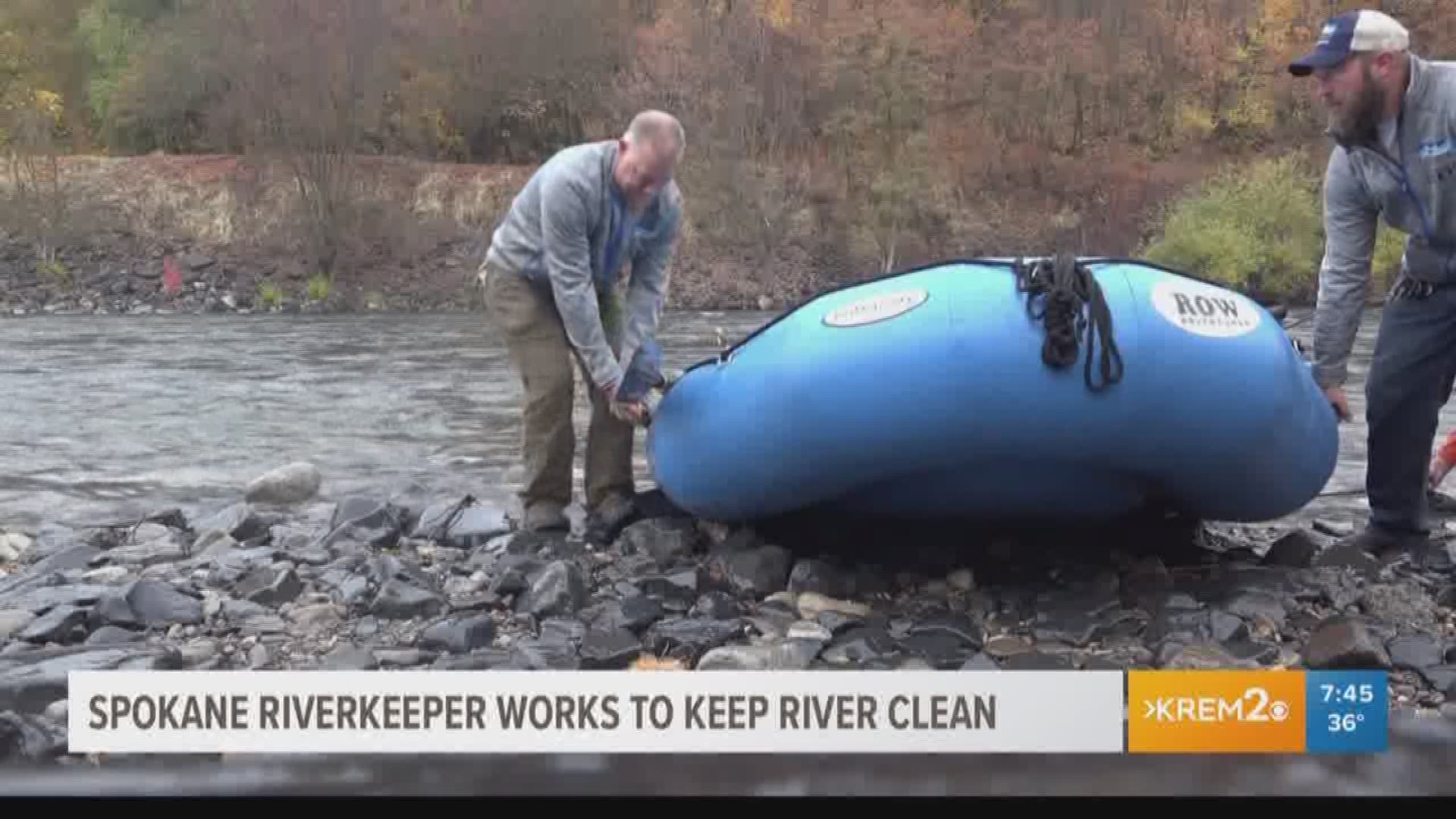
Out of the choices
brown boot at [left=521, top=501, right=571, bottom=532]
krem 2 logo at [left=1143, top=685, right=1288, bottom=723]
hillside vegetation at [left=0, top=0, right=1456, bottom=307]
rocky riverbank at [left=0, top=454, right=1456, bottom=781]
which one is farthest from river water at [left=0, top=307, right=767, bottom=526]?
krem 2 logo at [left=1143, top=685, right=1288, bottom=723]

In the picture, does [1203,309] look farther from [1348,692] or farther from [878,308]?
[1348,692]

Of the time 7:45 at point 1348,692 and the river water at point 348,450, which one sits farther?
the time 7:45 at point 1348,692

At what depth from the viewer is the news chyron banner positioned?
124 centimetres

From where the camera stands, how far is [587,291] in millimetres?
3180

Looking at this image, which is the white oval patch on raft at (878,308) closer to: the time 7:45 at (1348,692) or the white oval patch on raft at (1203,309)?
the white oval patch on raft at (1203,309)

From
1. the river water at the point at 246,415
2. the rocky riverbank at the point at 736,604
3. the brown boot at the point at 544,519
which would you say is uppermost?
the rocky riverbank at the point at 736,604

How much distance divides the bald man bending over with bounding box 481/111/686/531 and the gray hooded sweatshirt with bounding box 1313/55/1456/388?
1.66 meters

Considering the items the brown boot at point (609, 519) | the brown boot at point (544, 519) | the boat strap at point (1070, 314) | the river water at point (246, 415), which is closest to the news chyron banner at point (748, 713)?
the boat strap at point (1070, 314)

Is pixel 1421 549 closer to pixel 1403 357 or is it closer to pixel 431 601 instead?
pixel 1403 357

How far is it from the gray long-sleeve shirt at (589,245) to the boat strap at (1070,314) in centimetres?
117

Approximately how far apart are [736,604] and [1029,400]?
847 mm

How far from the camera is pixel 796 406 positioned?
2604mm

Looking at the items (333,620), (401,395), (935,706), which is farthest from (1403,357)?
(401,395)

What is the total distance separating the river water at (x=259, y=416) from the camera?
5027 millimetres
